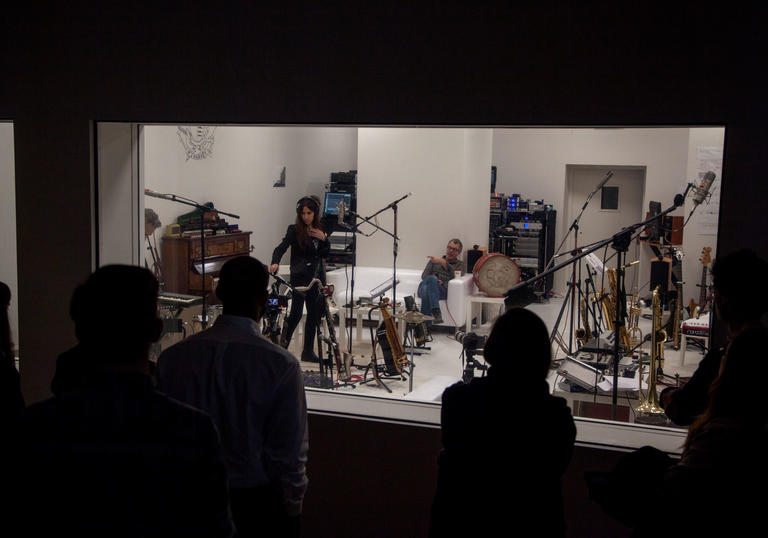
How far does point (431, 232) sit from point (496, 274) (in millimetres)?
1605

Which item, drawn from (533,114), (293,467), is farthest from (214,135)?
(293,467)

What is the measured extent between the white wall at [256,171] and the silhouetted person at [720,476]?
17.9ft

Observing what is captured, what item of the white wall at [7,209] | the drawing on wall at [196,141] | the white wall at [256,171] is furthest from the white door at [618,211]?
the white wall at [7,209]

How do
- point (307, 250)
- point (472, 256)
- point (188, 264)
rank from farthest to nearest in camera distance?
point (472, 256)
point (188, 264)
point (307, 250)

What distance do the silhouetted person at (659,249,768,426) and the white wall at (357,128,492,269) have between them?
301 inches

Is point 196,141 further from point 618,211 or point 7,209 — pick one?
point 618,211

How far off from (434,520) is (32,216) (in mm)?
2583

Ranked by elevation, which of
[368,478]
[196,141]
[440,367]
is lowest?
[440,367]

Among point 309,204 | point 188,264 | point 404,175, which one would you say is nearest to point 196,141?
point 188,264

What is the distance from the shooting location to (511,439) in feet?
5.93

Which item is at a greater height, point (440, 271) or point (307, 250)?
point (307, 250)

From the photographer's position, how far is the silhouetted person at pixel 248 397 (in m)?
1.99

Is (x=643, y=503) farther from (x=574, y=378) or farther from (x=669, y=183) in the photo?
(x=669, y=183)

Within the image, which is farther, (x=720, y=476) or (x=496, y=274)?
(x=496, y=274)
